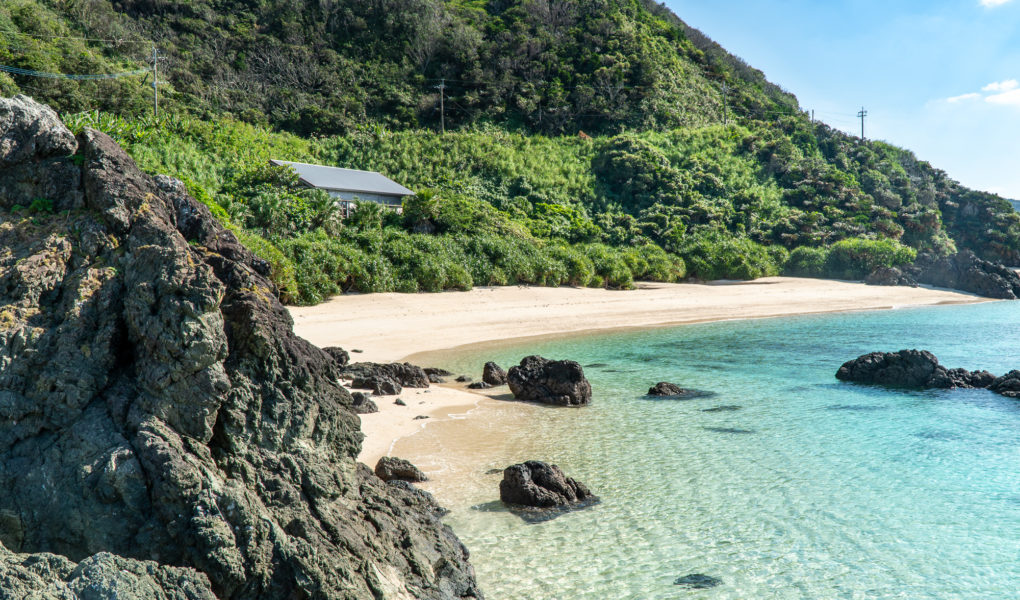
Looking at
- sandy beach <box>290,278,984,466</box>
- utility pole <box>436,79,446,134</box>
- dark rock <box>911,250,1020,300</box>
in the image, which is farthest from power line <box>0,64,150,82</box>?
dark rock <box>911,250,1020,300</box>

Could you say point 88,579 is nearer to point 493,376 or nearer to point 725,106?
point 493,376

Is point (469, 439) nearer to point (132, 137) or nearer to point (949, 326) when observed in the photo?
point (949, 326)

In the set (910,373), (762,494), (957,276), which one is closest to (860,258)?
(957,276)

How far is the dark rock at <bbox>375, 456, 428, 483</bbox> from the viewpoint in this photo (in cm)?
789

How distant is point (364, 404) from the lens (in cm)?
1114

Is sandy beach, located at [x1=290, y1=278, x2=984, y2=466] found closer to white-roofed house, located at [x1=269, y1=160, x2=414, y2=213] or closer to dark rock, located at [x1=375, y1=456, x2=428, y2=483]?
dark rock, located at [x1=375, y1=456, x2=428, y2=483]

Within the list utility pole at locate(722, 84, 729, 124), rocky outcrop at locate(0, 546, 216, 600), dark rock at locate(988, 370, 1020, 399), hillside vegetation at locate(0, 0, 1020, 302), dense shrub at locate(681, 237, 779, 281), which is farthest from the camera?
utility pole at locate(722, 84, 729, 124)

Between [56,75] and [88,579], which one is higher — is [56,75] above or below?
above

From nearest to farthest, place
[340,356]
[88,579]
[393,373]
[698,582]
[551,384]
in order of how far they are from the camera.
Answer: [88,579] < [698,582] < [551,384] < [393,373] < [340,356]

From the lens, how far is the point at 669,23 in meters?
84.8

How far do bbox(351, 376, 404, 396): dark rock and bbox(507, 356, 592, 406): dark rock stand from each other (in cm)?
232

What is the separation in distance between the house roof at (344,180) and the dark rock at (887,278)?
29744 mm

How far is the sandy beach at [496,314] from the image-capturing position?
12070mm

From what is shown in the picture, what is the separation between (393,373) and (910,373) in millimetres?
12255
